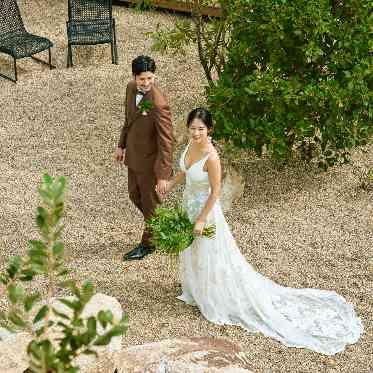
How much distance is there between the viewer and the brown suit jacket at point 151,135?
18.0 ft

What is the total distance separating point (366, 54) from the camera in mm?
6574

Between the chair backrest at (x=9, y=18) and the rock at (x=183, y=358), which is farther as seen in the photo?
the chair backrest at (x=9, y=18)

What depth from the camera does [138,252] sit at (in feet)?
19.6

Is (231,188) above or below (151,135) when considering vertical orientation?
below

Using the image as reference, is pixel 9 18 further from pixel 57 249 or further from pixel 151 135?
pixel 57 249

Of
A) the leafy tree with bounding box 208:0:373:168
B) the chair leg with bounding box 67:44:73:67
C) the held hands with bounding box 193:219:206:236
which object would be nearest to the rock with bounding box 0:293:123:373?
the held hands with bounding box 193:219:206:236

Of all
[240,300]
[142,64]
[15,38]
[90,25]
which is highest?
[142,64]

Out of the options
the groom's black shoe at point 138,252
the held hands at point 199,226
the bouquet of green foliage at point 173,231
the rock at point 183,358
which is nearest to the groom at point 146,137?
the groom's black shoe at point 138,252

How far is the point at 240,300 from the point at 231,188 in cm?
181

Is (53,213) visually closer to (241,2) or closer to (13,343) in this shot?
(13,343)

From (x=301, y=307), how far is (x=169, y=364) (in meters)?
→ 1.39

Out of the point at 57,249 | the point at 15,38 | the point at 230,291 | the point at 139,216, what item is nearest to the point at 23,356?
the point at 230,291

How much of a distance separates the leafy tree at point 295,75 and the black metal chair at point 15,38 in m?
3.28

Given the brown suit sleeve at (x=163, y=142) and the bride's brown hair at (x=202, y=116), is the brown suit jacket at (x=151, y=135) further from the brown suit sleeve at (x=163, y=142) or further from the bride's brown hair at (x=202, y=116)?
the bride's brown hair at (x=202, y=116)
